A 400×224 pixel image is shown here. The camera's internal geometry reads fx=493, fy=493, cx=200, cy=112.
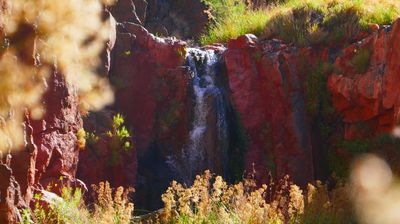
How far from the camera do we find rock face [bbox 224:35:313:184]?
9875 millimetres

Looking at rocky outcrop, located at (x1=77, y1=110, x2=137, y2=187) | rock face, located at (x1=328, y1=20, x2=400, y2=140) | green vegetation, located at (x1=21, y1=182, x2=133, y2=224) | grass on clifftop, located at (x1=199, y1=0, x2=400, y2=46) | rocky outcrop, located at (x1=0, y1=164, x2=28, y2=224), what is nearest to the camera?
rocky outcrop, located at (x1=0, y1=164, x2=28, y2=224)

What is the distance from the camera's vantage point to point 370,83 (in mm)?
8922

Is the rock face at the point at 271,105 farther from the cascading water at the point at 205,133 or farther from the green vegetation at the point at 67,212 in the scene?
the green vegetation at the point at 67,212

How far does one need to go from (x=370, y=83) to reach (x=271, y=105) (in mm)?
2171

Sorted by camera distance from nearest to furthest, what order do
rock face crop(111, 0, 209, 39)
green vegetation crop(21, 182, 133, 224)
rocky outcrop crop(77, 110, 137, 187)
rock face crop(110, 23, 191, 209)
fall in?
1. green vegetation crop(21, 182, 133, 224)
2. rocky outcrop crop(77, 110, 137, 187)
3. rock face crop(110, 23, 191, 209)
4. rock face crop(111, 0, 209, 39)

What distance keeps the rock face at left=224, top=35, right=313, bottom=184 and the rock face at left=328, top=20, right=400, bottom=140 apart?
0.85m

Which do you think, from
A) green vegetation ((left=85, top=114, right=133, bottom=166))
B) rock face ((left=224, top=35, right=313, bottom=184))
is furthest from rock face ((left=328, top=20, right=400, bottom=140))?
green vegetation ((left=85, top=114, right=133, bottom=166))

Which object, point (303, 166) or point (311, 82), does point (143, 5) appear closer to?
point (311, 82)

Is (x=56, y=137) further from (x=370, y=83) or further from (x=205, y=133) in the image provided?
(x=370, y=83)

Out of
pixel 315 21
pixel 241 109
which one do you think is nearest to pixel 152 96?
pixel 241 109

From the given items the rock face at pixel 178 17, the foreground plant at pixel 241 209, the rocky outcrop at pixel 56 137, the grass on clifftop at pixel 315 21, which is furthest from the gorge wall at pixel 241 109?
the rock face at pixel 178 17

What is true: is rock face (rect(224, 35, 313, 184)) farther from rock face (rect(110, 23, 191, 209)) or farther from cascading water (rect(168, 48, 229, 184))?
rock face (rect(110, 23, 191, 209))

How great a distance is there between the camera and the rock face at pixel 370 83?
28.2ft

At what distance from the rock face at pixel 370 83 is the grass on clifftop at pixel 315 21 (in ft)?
2.89
